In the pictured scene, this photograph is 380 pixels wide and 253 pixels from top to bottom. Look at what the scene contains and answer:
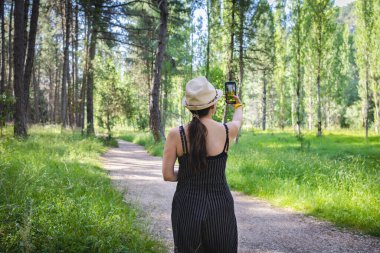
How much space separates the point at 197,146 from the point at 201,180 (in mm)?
291

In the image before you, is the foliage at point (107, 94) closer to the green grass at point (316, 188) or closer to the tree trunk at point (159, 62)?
the tree trunk at point (159, 62)

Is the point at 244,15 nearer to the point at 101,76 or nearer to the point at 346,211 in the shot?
the point at 101,76

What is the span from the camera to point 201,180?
253 cm

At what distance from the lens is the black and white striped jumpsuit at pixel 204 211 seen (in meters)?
2.46

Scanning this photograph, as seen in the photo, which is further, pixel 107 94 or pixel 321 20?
pixel 321 20

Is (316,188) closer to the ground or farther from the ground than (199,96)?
closer to the ground

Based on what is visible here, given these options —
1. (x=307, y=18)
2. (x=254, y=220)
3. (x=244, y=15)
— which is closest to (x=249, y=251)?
(x=254, y=220)

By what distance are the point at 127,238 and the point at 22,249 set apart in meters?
1.30

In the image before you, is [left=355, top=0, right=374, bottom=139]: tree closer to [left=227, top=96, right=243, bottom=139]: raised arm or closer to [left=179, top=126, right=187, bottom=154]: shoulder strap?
[left=227, top=96, right=243, bottom=139]: raised arm

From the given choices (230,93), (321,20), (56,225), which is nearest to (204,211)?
(230,93)

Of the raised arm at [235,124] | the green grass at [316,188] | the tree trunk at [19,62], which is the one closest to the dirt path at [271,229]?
the green grass at [316,188]

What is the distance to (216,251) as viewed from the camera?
250 cm

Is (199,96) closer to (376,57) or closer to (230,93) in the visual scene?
(230,93)

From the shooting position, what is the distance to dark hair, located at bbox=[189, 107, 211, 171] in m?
2.43
